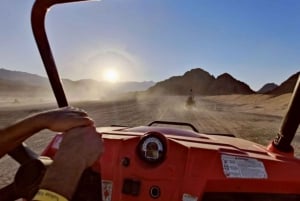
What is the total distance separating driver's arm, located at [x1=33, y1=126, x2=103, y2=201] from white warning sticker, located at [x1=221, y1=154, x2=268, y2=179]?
80cm

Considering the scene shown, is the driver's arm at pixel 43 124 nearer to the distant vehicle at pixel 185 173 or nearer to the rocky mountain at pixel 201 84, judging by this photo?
the distant vehicle at pixel 185 173

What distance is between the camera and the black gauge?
174cm

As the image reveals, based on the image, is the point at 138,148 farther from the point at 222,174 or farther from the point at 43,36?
the point at 43,36

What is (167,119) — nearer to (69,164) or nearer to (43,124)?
(43,124)

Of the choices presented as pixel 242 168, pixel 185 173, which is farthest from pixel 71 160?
pixel 242 168

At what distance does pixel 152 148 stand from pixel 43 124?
2.03 feet

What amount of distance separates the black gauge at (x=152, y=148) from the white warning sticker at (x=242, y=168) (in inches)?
8.9

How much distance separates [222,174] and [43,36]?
0.95 m

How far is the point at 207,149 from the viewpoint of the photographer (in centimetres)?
175

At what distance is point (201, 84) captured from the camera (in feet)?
618

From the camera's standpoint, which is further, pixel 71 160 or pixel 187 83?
pixel 187 83

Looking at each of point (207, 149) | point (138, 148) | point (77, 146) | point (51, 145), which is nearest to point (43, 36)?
point (51, 145)

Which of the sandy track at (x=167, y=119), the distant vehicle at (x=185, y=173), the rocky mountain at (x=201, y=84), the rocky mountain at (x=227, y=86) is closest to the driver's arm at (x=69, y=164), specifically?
the distant vehicle at (x=185, y=173)

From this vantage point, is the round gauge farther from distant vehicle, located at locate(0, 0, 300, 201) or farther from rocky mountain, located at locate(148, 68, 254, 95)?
rocky mountain, located at locate(148, 68, 254, 95)
